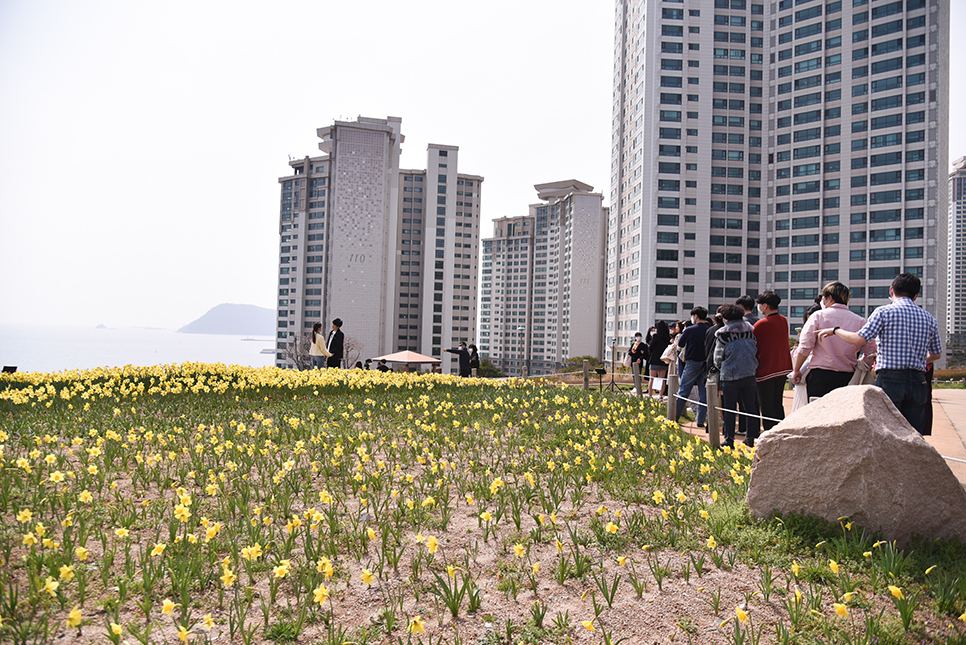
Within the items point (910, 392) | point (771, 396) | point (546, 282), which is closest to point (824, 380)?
point (910, 392)

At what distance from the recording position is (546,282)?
11606cm

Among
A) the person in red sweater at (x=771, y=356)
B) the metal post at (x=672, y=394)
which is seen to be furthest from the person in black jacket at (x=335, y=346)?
the person in red sweater at (x=771, y=356)

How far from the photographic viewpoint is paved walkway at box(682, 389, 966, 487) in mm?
6865

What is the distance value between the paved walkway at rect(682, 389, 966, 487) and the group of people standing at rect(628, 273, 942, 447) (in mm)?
870

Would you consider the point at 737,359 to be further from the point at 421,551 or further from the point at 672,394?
the point at 421,551

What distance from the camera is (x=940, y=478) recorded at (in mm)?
4230

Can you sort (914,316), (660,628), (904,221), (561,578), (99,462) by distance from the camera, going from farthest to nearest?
(904,221)
(99,462)
(914,316)
(561,578)
(660,628)

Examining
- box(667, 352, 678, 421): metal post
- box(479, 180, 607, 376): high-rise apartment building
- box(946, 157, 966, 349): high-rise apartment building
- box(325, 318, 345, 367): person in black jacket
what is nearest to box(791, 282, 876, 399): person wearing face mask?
box(667, 352, 678, 421): metal post

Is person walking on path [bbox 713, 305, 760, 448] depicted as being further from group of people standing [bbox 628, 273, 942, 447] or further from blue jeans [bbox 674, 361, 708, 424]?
blue jeans [bbox 674, 361, 708, 424]

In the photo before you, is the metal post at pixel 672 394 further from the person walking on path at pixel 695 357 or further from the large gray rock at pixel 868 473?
the large gray rock at pixel 868 473

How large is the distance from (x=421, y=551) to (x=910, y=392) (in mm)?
4851

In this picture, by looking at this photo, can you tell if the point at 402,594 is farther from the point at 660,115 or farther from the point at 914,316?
the point at 660,115

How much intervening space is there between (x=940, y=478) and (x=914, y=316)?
1.84m

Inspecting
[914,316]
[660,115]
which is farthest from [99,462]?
[660,115]
